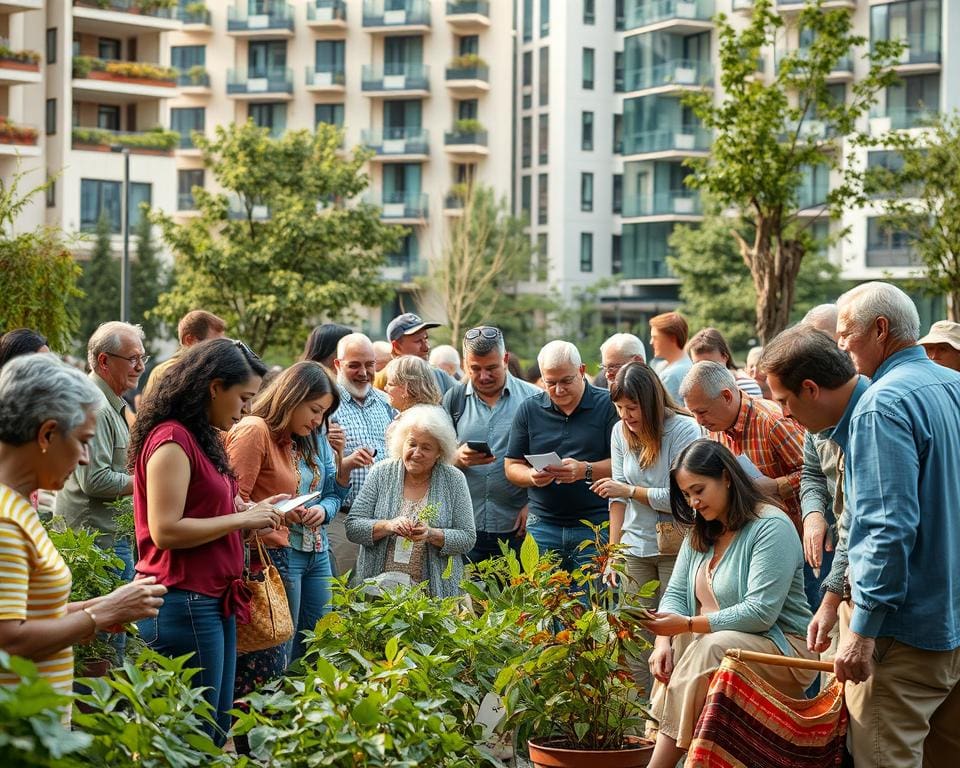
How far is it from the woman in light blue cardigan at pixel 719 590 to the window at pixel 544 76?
6227 cm

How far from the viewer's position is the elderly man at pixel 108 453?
705 centimetres

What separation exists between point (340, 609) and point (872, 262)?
51513mm

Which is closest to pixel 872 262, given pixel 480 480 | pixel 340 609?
pixel 480 480

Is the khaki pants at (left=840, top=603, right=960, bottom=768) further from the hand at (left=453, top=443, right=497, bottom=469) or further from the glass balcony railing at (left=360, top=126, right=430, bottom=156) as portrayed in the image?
the glass balcony railing at (left=360, top=126, right=430, bottom=156)

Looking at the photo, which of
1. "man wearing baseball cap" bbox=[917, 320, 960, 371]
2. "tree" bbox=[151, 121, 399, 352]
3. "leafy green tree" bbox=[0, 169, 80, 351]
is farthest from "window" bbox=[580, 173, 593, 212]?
"man wearing baseball cap" bbox=[917, 320, 960, 371]

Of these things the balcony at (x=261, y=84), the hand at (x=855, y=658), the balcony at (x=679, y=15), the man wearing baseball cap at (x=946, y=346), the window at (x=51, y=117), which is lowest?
the hand at (x=855, y=658)

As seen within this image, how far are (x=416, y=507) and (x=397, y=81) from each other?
201 ft

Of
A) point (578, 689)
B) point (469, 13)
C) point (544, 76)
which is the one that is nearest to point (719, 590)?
point (578, 689)

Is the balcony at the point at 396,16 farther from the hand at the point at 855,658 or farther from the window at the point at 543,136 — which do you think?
the hand at the point at 855,658

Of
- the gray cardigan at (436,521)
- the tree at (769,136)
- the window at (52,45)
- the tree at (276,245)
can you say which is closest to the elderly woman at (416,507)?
the gray cardigan at (436,521)

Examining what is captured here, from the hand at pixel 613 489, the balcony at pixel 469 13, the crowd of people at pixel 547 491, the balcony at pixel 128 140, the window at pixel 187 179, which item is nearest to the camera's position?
the crowd of people at pixel 547 491

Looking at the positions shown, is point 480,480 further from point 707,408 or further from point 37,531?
point 37,531

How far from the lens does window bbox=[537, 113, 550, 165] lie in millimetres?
66562

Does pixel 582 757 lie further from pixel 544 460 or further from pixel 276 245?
pixel 276 245
